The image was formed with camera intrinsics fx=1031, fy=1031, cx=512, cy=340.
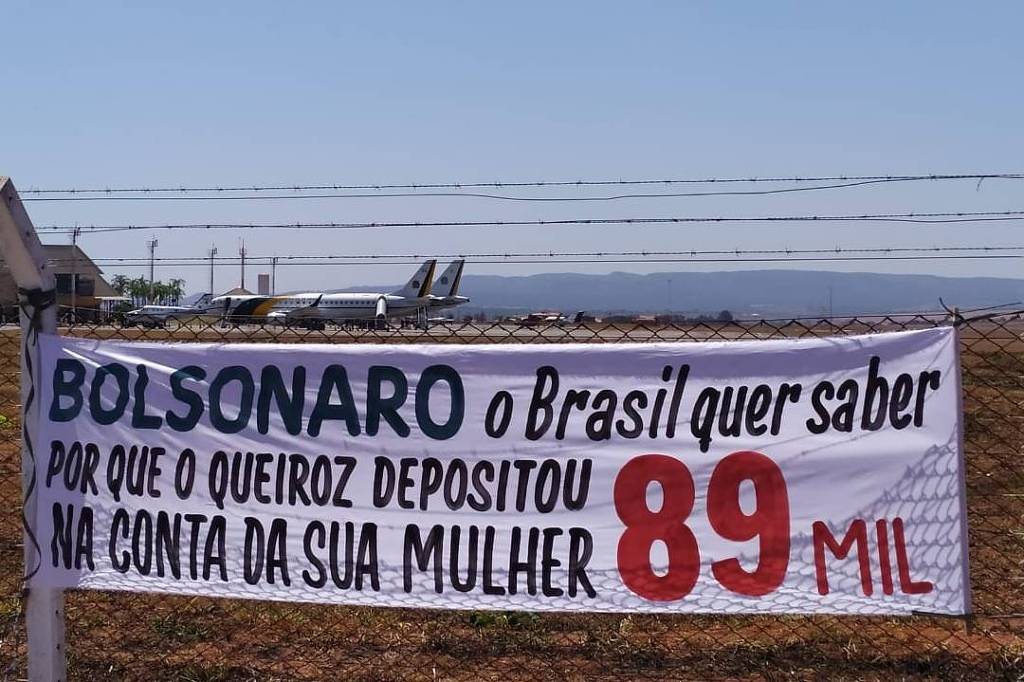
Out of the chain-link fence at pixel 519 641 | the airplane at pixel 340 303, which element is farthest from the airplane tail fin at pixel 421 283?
the chain-link fence at pixel 519 641

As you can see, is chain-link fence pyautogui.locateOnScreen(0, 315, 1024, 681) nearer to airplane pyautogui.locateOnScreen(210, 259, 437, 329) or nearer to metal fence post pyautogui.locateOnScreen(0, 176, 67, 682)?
metal fence post pyautogui.locateOnScreen(0, 176, 67, 682)

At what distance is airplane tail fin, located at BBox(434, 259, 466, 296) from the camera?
7456 centimetres

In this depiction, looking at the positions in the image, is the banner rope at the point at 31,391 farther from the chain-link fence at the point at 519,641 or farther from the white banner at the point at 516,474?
the chain-link fence at the point at 519,641

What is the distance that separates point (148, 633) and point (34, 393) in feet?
5.05

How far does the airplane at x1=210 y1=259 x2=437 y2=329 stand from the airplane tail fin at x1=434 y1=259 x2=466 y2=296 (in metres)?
4.42

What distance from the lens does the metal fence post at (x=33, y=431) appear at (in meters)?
4.04

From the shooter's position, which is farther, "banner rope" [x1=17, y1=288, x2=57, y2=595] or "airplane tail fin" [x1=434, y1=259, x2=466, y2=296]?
"airplane tail fin" [x1=434, y1=259, x2=466, y2=296]

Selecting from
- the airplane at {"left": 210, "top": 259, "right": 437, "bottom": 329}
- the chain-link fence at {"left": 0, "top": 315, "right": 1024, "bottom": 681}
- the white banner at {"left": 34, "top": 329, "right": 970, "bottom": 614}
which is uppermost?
the airplane at {"left": 210, "top": 259, "right": 437, "bottom": 329}

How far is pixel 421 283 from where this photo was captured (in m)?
68.9

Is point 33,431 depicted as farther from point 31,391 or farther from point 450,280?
point 450,280

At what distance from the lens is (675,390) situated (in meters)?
3.84

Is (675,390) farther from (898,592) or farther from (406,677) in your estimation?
(406,677)

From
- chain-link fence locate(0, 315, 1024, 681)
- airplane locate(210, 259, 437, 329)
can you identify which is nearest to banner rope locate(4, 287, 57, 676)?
chain-link fence locate(0, 315, 1024, 681)

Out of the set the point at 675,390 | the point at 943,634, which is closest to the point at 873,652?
the point at 943,634
